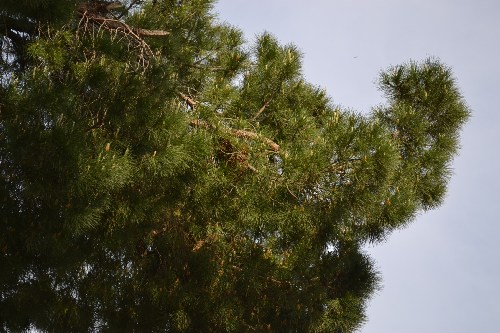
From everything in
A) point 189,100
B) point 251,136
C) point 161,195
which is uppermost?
point 189,100

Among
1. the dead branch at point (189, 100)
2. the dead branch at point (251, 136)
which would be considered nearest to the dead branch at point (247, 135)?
the dead branch at point (251, 136)

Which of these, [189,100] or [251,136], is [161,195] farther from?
[189,100]

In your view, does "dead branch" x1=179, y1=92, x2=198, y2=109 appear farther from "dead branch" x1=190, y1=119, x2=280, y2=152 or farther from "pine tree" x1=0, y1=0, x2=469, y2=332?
"dead branch" x1=190, y1=119, x2=280, y2=152

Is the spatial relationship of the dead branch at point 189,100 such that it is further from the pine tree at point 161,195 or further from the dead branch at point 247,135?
the dead branch at point 247,135

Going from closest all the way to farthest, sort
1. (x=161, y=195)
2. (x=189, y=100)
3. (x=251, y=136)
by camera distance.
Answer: (x=161, y=195)
(x=251, y=136)
(x=189, y=100)

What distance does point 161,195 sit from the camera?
13.2ft

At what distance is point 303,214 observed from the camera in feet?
13.2

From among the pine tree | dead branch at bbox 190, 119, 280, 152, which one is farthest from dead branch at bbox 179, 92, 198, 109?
dead branch at bbox 190, 119, 280, 152

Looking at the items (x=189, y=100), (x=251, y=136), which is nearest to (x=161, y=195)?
(x=251, y=136)

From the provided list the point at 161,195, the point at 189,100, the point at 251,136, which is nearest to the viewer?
the point at 161,195

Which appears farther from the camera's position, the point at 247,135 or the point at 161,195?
the point at 247,135

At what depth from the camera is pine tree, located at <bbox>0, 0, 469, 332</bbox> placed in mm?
3338

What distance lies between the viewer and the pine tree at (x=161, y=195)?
3338 millimetres

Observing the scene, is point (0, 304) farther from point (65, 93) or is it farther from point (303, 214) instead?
point (303, 214)
